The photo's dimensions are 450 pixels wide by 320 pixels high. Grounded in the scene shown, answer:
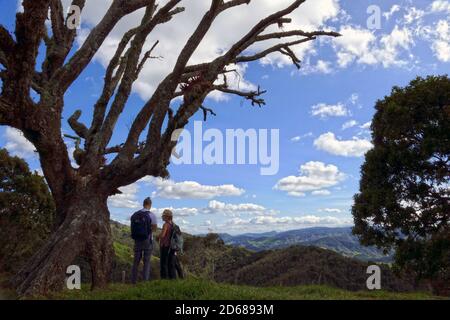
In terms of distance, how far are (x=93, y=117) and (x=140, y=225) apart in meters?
5.28

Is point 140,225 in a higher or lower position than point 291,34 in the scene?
lower

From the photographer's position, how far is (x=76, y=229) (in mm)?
13086

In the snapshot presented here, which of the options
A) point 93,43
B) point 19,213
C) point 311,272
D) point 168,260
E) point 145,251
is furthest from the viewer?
point 311,272

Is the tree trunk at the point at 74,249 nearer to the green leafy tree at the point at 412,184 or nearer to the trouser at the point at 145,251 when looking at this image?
the trouser at the point at 145,251

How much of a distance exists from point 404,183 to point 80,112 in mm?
16177

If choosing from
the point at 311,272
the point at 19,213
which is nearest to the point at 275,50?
the point at 311,272

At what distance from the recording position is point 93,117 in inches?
650

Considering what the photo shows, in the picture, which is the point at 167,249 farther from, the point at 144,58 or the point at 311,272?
the point at 311,272

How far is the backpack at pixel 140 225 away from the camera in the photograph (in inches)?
539

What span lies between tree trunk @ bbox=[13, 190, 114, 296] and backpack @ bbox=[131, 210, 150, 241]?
0.99 m

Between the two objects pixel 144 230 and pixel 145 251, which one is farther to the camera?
pixel 145 251

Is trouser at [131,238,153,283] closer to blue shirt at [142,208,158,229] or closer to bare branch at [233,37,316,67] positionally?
blue shirt at [142,208,158,229]
